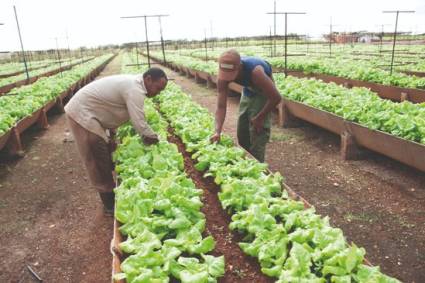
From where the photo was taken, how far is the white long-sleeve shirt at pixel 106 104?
16.0 feet

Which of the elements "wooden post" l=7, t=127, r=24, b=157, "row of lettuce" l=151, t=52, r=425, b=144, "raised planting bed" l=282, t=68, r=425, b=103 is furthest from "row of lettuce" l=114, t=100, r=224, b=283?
"raised planting bed" l=282, t=68, r=425, b=103

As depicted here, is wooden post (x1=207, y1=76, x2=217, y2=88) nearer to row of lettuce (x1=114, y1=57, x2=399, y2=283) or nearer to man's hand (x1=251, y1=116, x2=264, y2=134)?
man's hand (x1=251, y1=116, x2=264, y2=134)

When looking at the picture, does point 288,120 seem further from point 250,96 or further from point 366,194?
point 250,96

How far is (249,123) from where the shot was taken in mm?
6020

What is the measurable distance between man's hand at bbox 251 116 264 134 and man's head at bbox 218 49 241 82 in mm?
779

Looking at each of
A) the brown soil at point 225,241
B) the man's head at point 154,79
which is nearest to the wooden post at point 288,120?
the brown soil at point 225,241

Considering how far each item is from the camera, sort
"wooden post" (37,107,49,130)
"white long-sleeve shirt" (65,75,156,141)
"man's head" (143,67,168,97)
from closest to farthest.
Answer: "man's head" (143,67,168,97) → "white long-sleeve shirt" (65,75,156,141) → "wooden post" (37,107,49,130)

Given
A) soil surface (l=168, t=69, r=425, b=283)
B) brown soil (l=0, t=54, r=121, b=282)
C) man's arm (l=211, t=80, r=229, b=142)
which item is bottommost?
brown soil (l=0, t=54, r=121, b=282)

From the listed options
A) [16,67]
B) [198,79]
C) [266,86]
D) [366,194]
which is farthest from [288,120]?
[16,67]

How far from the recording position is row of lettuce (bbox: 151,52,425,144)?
6164mm

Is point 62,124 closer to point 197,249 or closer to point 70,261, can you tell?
point 70,261

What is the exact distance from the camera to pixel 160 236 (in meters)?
3.32

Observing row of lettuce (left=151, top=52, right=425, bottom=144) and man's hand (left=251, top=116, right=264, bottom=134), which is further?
row of lettuce (left=151, top=52, right=425, bottom=144)

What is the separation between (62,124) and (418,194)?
10.2 metres
